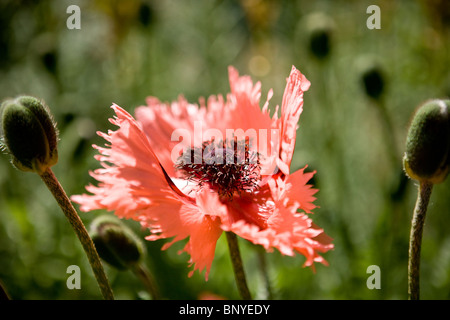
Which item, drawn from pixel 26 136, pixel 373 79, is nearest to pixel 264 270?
pixel 26 136

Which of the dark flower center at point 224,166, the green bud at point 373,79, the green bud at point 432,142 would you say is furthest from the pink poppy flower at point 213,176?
the green bud at point 373,79

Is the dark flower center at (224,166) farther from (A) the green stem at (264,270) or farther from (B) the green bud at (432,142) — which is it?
(B) the green bud at (432,142)

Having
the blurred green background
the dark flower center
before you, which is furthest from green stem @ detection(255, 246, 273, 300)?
the dark flower center

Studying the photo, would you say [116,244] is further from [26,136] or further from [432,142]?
[432,142]

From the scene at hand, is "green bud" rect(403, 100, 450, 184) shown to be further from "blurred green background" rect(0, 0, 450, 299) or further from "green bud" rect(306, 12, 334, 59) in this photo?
"green bud" rect(306, 12, 334, 59)

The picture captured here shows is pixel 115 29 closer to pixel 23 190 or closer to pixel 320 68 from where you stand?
pixel 23 190
